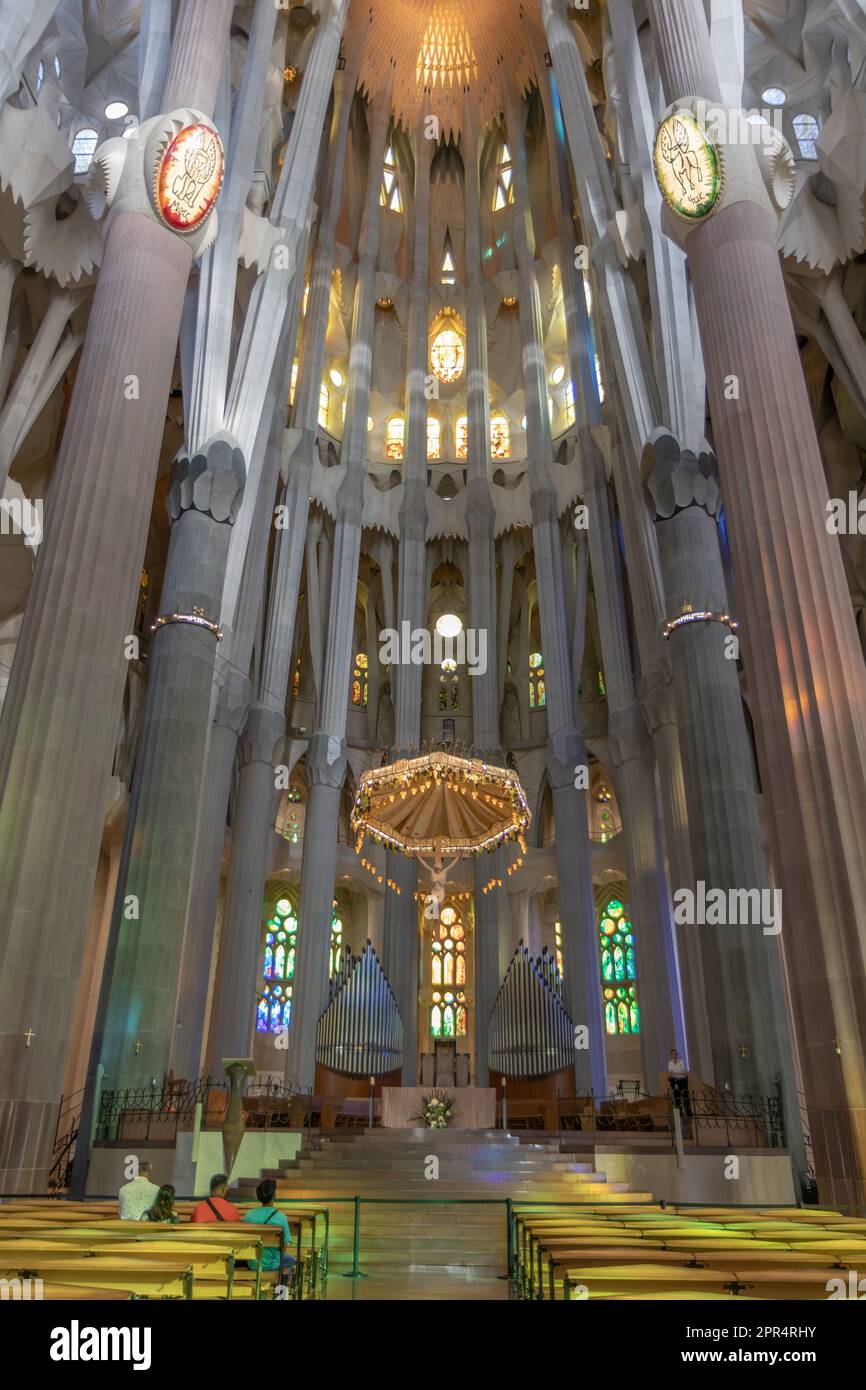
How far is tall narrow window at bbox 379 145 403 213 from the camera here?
3269 centimetres

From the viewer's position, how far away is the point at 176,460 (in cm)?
1736

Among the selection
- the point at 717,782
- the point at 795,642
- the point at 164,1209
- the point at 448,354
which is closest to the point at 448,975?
the point at 717,782

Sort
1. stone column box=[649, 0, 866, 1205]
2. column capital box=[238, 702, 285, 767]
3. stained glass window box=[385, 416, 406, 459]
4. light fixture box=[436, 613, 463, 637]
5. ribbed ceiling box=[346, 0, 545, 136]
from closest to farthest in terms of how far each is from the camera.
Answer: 1. stone column box=[649, 0, 866, 1205]
2. column capital box=[238, 702, 285, 767]
3. light fixture box=[436, 613, 463, 637]
4. ribbed ceiling box=[346, 0, 545, 136]
5. stained glass window box=[385, 416, 406, 459]

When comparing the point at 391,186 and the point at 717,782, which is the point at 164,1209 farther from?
the point at 391,186

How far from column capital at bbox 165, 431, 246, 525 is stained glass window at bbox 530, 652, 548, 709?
13.8 meters

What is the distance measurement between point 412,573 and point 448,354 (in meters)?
9.63

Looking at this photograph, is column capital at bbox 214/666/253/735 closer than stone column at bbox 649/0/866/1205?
No

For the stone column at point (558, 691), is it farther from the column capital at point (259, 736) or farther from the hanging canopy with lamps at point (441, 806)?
the column capital at point (259, 736)

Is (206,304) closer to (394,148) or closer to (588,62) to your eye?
(588,62)

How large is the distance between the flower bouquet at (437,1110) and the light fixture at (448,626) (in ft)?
53.5

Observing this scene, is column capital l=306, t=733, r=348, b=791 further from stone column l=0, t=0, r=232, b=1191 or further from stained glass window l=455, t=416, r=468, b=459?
stone column l=0, t=0, r=232, b=1191

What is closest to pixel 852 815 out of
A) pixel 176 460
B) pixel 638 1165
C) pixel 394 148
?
pixel 638 1165

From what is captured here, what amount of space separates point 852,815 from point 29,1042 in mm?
8776

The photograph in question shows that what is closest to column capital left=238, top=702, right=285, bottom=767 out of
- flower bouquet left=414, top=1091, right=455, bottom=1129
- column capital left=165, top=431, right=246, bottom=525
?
column capital left=165, top=431, right=246, bottom=525
